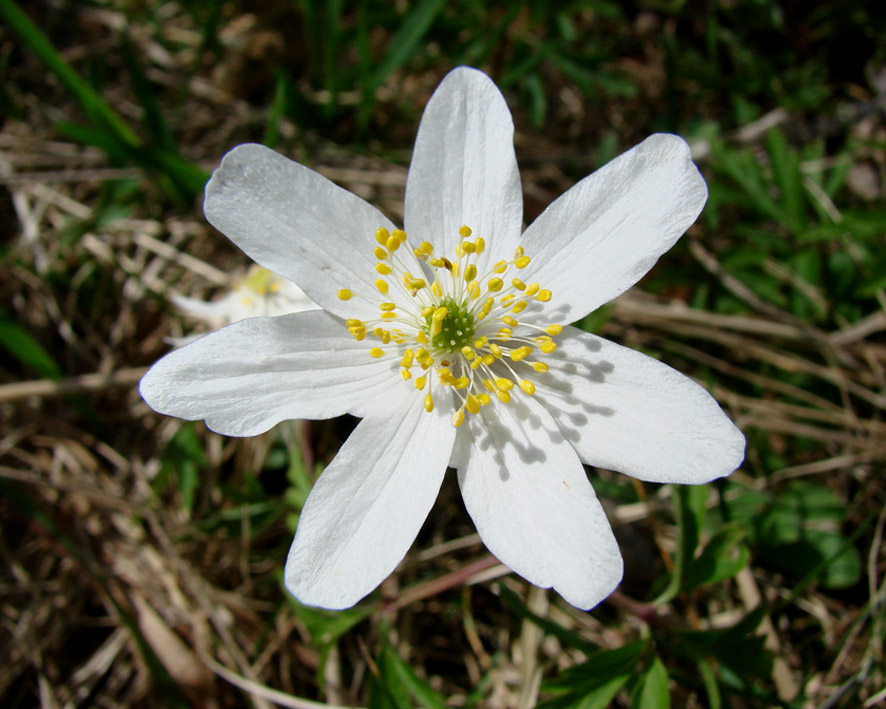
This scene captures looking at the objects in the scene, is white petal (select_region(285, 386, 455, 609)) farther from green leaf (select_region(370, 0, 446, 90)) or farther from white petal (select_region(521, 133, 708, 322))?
green leaf (select_region(370, 0, 446, 90))

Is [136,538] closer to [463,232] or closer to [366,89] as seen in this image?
[463,232]

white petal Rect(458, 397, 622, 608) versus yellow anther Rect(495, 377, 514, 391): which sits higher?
yellow anther Rect(495, 377, 514, 391)

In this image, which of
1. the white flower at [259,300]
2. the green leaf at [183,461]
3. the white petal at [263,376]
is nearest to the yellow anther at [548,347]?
the white petal at [263,376]

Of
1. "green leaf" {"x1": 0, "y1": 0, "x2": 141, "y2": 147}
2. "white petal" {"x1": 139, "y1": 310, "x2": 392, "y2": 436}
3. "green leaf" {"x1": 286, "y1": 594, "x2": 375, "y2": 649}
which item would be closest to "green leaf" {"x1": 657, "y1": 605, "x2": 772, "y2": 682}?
"green leaf" {"x1": 286, "y1": 594, "x2": 375, "y2": 649}

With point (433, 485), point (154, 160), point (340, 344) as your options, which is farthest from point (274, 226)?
point (154, 160)

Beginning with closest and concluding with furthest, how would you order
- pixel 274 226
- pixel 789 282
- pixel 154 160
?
pixel 274 226, pixel 789 282, pixel 154 160

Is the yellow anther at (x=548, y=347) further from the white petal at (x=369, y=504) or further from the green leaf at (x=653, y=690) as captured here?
the green leaf at (x=653, y=690)

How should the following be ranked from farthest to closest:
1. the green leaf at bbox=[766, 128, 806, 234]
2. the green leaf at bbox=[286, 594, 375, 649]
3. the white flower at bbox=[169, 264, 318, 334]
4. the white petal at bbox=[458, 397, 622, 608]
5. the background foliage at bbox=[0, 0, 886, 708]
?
the green leaf at bbox=[766, 128, 806, 234], the white flower at bbox=[169, 264, 318, 334], the background foliage at bbox=[0, 0, 886, 708], the green leaf at bbox=[286, 594, 375, 649], the white petal at bbox=[458, 397, 622, 608]
